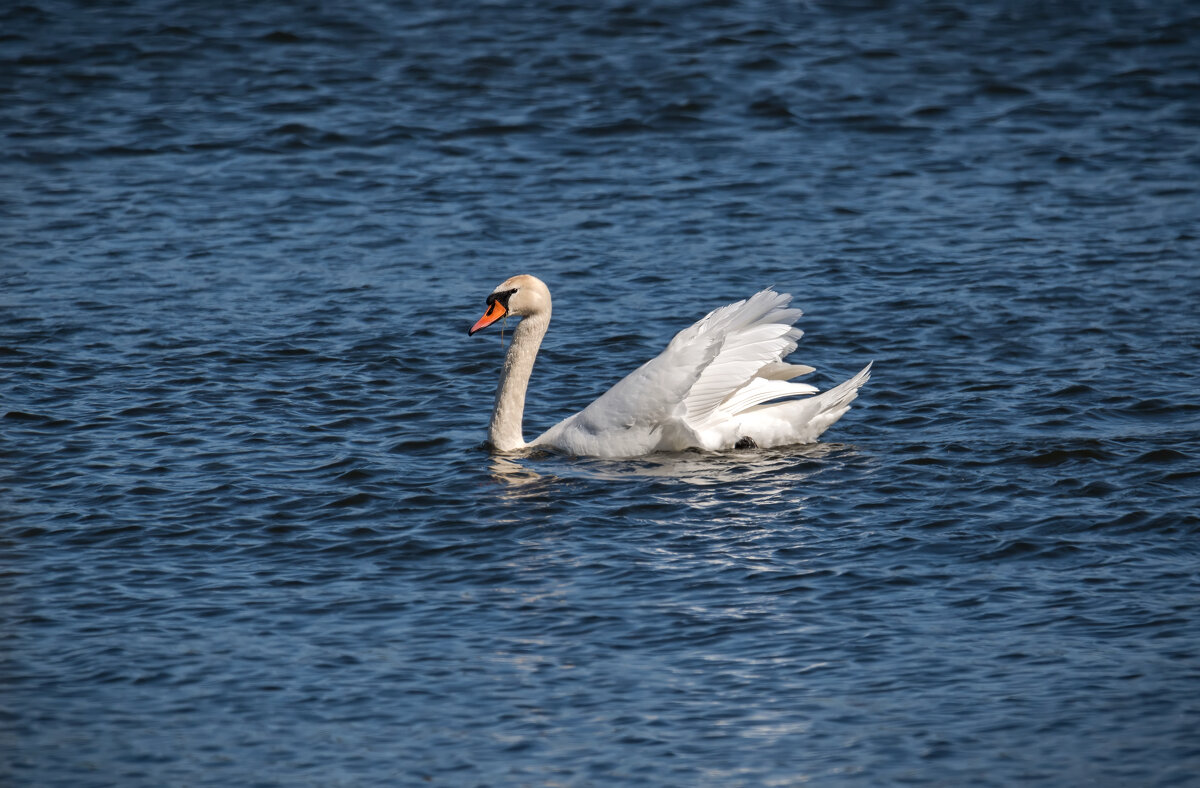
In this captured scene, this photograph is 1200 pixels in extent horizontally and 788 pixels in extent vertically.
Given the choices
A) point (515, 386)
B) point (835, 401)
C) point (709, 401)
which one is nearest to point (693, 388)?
point (709, 401)

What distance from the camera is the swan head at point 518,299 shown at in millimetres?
11391

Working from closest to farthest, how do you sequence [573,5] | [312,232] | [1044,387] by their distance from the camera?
[1044,387]
[312,232]
[573,5]

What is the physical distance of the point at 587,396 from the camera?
12422 mm

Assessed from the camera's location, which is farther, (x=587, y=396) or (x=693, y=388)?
(x=587, y=396)

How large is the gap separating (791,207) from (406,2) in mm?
10054

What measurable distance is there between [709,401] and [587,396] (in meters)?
1.82

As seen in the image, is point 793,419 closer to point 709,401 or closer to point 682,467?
point 709,401

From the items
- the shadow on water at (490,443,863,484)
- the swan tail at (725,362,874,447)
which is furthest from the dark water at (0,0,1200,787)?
the swan tail at (725,362,874,447)

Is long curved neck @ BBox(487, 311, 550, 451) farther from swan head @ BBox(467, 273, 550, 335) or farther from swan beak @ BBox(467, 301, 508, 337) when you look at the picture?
swan beak @ BBox(467, 301, 508, 337)

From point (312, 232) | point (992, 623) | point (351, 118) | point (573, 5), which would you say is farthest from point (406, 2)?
point (992, 623)

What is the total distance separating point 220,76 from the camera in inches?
851

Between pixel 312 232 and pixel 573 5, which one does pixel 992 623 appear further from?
pixel 573 5

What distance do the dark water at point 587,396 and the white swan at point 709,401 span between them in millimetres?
220

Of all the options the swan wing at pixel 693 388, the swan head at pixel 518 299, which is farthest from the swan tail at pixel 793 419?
the swan head at pixel 518 299
